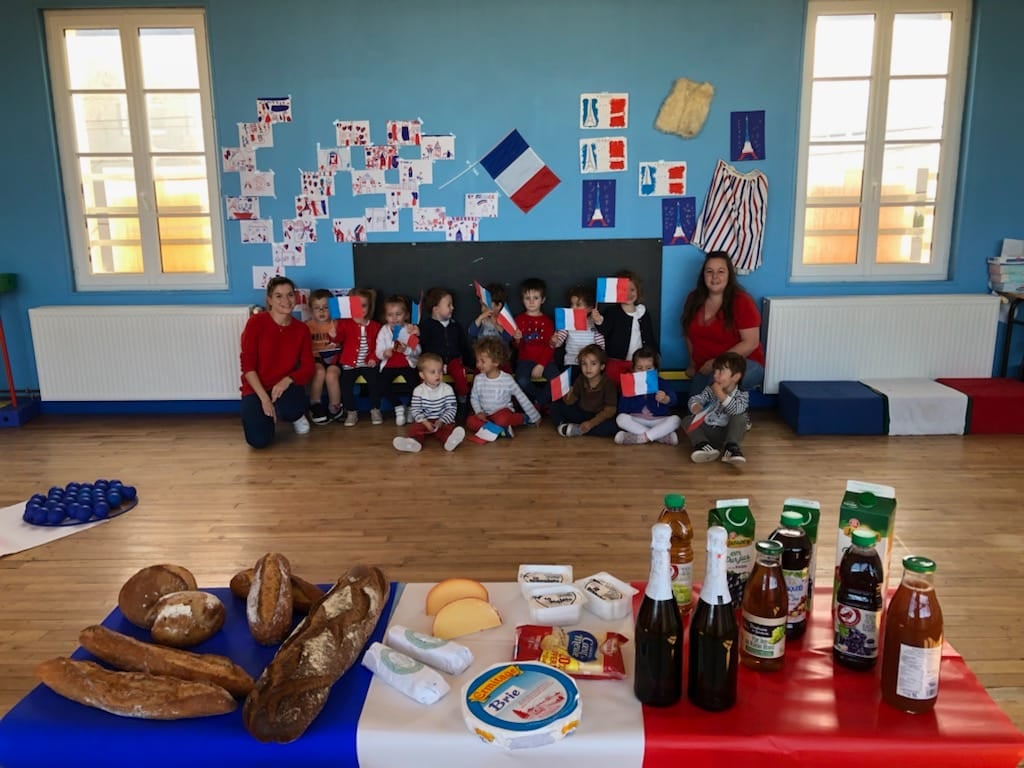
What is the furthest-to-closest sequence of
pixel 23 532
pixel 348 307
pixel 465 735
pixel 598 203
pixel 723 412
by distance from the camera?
pixel 598 203 → pixel 348 307 → pixel 723 412 → pixel 23 532 → pixel 465 735

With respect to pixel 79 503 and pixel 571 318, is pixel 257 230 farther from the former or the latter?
pixel 79 503

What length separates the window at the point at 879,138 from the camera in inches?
207

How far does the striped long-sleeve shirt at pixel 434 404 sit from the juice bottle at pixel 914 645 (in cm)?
379

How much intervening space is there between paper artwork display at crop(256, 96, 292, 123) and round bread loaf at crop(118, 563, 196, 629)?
424 cm

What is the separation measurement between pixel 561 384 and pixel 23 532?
2896 mm

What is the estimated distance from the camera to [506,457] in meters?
4.62

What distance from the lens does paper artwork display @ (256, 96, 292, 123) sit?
5.32 metres

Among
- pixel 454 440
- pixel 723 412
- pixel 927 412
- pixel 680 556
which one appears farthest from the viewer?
pixel 927 412

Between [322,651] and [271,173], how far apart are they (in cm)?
459

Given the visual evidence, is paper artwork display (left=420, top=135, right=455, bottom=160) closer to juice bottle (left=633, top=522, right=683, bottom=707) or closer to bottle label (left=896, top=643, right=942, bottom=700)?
juice bottle (left=633, top=522, right=683, bottom=707)

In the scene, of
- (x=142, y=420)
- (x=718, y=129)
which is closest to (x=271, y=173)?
(x=142, y=420)

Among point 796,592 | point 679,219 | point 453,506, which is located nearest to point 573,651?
point 796,592

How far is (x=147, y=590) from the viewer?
1664mm

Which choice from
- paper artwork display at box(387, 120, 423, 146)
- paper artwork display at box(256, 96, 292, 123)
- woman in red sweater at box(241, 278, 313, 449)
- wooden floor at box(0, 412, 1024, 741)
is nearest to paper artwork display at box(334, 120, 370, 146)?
paper artwork display at box(387, 120, 423, 146)
